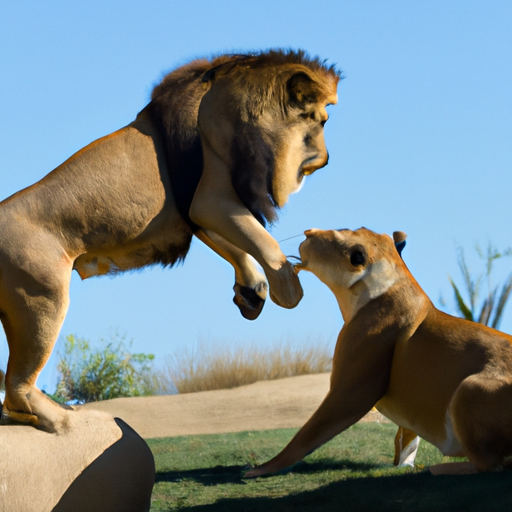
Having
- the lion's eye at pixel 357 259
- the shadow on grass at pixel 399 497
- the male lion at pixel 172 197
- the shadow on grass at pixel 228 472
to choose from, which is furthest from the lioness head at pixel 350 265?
the shadow on grass at pixel 228 472

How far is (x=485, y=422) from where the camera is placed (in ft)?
11.0

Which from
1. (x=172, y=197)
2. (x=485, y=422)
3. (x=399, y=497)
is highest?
(x=172, y=197)

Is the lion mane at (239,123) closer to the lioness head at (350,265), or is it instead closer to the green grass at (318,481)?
the lioness head at (350,265)

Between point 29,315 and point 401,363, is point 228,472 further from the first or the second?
point 29,315

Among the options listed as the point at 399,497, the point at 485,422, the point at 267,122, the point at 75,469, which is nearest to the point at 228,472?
the point at 75,469

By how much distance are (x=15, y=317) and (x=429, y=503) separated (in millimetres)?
1917

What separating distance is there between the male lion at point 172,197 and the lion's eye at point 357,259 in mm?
487

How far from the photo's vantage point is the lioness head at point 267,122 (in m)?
3.46

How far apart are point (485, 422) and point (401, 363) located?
0.50 metres

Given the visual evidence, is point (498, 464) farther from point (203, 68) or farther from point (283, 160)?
point (203, 68)

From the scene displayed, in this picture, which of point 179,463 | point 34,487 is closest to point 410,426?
point 34,487

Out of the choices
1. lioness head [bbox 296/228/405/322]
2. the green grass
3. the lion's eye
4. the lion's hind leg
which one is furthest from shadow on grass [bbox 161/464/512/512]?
the lion's eye

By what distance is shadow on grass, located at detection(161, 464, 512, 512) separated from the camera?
2973mm

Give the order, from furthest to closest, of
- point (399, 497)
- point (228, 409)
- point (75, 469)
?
1. point (228, 409)
2. point (75, 469)
3. point (399, 497)
